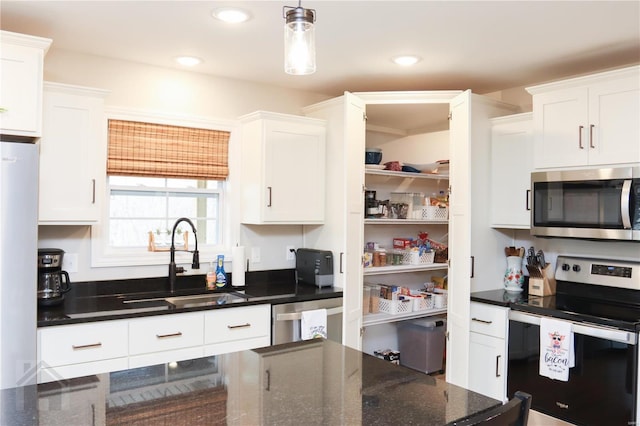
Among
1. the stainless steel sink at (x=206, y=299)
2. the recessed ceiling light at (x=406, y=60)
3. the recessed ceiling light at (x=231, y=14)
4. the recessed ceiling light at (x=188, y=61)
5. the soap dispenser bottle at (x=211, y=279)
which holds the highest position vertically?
the recessed ceiling light at (x=406, y=60)

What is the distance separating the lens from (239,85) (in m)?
3.74

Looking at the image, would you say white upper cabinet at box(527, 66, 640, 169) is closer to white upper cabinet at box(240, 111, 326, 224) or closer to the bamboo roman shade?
white upper cabinet at box(240, 111, 326, 224)

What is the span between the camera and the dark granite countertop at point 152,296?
266 centimetres

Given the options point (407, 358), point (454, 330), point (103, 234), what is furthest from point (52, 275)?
point (407, 358)

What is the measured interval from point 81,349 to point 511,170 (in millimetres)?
2845

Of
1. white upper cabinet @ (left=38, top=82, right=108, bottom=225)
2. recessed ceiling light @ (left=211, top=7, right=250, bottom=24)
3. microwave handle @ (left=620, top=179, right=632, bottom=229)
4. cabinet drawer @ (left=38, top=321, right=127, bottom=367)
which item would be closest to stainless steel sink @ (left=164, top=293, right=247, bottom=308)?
cabinet drawer @ (left=38, top=321, right=127, bottom=367)

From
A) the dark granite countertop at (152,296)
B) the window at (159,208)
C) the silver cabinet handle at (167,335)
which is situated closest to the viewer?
the dark granite countertop at (152,296)

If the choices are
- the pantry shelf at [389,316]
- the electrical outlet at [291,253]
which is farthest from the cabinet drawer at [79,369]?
the pantry shelf at [389,316]

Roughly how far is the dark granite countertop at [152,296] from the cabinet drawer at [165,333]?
4cm

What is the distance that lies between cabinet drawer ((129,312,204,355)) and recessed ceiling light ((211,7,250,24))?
5.22ft

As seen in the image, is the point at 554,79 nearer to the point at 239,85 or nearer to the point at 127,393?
the point at 239,85

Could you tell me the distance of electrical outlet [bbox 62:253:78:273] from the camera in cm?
306

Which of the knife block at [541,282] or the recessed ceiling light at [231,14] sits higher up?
the recessed ceiling light at [231,14]

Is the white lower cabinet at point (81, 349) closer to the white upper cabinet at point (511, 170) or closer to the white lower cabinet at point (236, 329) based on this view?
the white lower cabinet at point (236, 329)
